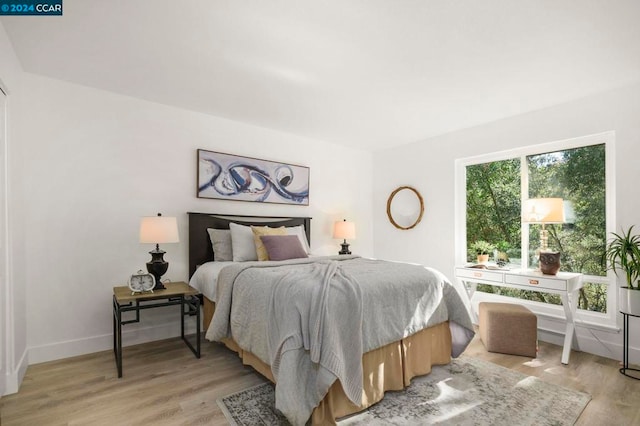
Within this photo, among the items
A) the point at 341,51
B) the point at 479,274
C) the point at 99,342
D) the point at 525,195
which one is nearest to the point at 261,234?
the point at 99,342

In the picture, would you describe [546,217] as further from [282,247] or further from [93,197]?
[93,197]

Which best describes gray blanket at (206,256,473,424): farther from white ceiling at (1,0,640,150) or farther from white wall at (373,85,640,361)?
white wall at (373,85,640,361)

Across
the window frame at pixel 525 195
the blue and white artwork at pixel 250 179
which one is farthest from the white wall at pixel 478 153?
the blue and white artwork at pixel 250 179

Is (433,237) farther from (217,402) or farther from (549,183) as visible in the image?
(217,402)

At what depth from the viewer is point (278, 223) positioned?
4.16 metres

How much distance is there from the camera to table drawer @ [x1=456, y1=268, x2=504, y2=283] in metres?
3.36

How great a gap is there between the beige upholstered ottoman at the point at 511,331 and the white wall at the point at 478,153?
0.64 metres

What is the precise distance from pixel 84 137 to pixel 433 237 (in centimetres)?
424

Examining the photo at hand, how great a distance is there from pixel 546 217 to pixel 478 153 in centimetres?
124

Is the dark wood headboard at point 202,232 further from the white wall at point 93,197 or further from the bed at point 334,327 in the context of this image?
the bed at point 334,327

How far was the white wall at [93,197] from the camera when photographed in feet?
9.07

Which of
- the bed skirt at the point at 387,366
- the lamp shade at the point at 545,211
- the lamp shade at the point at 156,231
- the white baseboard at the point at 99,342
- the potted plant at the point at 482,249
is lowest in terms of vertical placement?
the white baseboard at the point at 99,342

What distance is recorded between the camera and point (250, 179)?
404 centimetres

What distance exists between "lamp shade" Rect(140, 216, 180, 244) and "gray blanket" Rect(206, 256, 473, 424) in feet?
2.02
